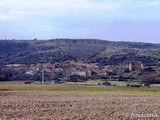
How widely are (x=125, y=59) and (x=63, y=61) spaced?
22.8 metres

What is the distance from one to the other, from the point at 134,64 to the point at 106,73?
570 inches

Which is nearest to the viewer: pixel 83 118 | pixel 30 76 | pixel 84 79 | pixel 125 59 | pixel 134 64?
pixel 83 118

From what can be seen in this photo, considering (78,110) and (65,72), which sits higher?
(65,72)

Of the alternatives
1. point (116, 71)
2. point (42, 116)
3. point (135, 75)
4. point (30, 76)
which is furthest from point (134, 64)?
point (42, 116)

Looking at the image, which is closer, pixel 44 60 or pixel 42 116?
pixel 42 116

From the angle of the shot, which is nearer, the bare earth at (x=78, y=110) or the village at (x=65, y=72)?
the bare earth at (x=78, y=110)

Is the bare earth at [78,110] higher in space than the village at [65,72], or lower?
lower

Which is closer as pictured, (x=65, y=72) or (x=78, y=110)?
(x=78, y=110)

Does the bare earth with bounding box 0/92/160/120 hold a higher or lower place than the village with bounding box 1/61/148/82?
lower

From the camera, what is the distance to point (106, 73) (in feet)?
461

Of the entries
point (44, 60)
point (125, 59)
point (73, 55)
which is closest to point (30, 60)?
point (44, 60)

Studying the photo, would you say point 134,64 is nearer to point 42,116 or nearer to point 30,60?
point 30,60

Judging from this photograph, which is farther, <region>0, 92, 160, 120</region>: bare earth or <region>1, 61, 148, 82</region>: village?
<region>1, 61, 148, 82</region>: village

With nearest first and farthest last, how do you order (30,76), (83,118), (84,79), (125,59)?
(83,118) → (84,79) → (30,76) → (125,59)
